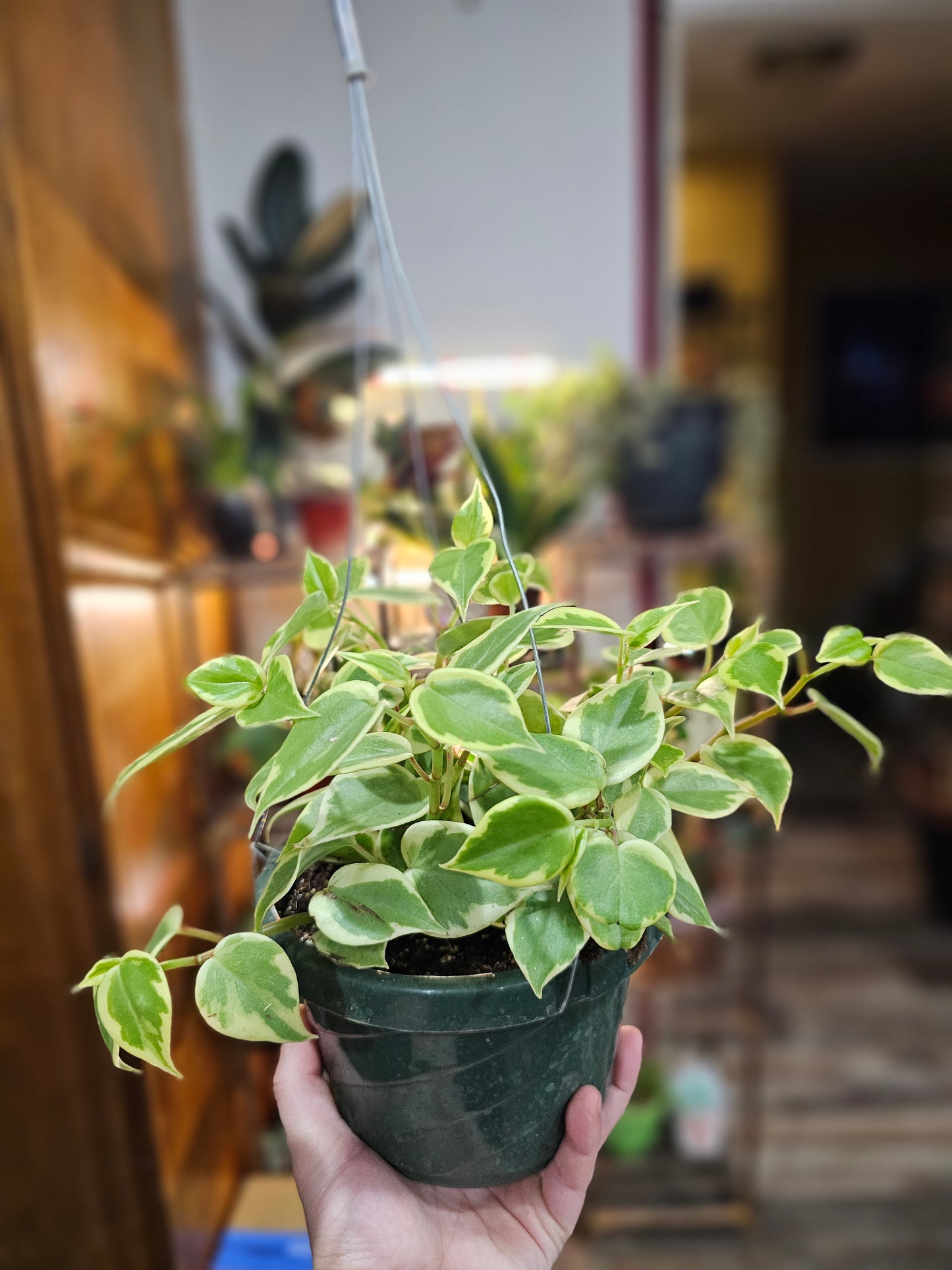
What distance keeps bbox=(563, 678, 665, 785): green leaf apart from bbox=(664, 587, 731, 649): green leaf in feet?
0.21

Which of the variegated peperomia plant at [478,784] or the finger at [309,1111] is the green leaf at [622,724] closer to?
the variegated peperomia plant at [478,784]

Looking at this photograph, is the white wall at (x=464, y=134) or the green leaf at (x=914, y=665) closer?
the green leaf at (x=914, y=665)

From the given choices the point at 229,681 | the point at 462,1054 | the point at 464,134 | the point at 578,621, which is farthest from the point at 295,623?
the point at 464,134

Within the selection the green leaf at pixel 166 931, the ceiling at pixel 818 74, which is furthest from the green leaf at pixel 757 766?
the ceiling at pixel 818 74

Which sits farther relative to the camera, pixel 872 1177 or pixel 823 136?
pixel 823 136

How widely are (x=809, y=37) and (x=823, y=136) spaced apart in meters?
1.41

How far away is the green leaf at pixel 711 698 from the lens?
0.48m

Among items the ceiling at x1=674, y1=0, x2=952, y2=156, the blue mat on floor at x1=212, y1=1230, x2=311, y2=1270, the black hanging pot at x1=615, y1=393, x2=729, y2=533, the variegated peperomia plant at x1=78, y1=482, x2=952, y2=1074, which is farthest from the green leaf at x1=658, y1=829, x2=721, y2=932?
the ceiling at x1=674, y1=0, x2=952, y2=156

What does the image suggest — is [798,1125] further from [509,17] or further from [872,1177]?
[509,17]

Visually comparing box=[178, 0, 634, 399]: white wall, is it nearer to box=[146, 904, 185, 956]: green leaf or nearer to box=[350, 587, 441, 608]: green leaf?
box=[350, 587, 441, 608]: green leaf

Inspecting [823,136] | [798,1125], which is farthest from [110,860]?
[823,136]

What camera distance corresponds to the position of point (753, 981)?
1.86 m

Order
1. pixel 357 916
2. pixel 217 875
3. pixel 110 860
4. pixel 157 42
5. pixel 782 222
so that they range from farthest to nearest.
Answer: pixel 782 222 < pixel 157 42 < pixel 217 875 < pixel 110 860 < pixel 357 916

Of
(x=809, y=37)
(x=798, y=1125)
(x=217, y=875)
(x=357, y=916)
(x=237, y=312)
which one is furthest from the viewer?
(x=809, y=37)
